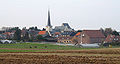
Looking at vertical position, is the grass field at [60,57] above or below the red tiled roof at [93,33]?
below

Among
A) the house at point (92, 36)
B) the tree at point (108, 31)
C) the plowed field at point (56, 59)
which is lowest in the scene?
the plowed field at point (56, 59)

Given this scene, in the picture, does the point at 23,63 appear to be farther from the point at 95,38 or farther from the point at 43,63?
the point at 95,38

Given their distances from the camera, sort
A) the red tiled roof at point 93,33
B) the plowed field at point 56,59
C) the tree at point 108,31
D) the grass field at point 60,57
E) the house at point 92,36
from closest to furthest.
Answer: the plowed field at point 56,59 < the grass field at point 60,57 < the house at point 92,36 < the red tiled roof at point 93,33 < the tree at point 108,31

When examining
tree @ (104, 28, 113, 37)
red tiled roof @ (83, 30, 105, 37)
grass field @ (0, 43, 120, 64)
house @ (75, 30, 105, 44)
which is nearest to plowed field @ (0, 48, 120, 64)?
grass field @ (0, 43, 120, 64)

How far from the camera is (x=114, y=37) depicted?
328 ft

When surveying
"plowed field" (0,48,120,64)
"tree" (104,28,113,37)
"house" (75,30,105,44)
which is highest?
"tree" (104,28,113,37)

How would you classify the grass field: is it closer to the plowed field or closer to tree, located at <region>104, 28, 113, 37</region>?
the plowed field

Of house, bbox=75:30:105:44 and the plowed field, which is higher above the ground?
house, bbox=75:30:105:44

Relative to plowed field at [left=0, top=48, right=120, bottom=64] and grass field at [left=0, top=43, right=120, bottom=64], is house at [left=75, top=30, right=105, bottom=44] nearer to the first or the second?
grass field at [left=0, top=43, right=120, bottom=64]

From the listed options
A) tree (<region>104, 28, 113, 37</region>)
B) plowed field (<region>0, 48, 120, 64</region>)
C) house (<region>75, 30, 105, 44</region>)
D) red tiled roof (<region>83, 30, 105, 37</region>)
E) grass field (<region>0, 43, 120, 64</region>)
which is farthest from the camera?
tree (<region>104, 28, 113, 37</region>)

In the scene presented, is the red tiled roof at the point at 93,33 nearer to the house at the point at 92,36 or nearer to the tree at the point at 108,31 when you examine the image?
the house at the point at 92,36

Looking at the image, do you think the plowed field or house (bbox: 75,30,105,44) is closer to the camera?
the plowed field

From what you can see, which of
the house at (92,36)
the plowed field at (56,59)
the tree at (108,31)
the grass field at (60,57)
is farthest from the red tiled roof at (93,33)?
the plowed field at (56,59)

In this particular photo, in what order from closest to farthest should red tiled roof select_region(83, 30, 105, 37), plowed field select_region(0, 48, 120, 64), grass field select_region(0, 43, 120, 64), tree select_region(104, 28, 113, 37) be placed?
plowed field select_region(0, 48, 120, 64) < grass field select_region(0, 43, 120, 64) < red tiled roof select_region(83, 30, 105, 37) < tree select_region(104, 28, 113, 37)
